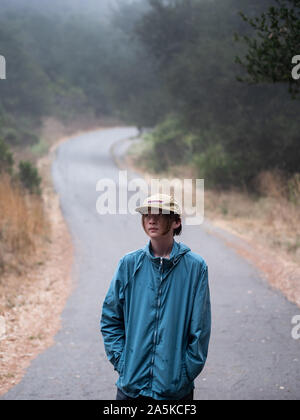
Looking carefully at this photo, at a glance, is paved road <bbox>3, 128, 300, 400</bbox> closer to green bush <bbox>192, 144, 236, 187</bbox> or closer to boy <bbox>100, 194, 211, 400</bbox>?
boy <bbox>100, 194, 211, 400</bbox>

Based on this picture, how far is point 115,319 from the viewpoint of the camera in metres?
2.87

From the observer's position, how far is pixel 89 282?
8883mm

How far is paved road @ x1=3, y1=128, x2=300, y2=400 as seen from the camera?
4867mm

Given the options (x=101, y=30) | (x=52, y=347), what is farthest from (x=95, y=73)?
(x=52, y=347)

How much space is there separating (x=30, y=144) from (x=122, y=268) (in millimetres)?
33270

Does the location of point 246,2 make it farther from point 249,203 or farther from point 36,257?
point 36,257
